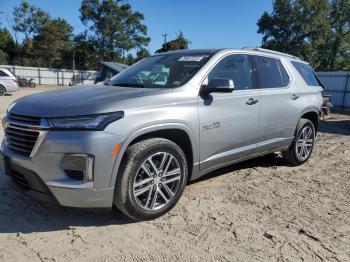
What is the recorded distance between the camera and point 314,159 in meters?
6.46

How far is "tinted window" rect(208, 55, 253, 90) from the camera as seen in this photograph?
4.29 metres

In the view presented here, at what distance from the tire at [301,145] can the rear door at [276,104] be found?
0.66 ft

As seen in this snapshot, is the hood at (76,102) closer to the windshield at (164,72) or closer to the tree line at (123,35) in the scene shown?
the windshield at (164,72)

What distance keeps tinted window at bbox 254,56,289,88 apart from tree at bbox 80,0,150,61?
167 ft

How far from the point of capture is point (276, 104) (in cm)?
501

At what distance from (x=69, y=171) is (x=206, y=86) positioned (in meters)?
1.73

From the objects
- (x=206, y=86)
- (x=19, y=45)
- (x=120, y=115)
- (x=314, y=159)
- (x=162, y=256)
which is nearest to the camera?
(x=162, y=256)

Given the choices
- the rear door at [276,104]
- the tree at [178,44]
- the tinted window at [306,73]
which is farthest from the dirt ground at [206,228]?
the tree at [178,44]

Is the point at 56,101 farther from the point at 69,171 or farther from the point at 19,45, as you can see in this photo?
the point at 19,45

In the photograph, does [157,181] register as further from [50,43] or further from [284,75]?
[50,43]

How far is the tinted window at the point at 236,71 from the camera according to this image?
429 centimetres

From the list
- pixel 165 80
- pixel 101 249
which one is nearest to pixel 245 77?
pixel 165 80

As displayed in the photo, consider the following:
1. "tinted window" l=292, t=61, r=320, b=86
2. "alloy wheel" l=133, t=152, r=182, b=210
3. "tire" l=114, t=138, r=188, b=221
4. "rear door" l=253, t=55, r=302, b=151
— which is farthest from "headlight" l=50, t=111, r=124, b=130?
"tinted window" l=292, t=61, r=320, b=86

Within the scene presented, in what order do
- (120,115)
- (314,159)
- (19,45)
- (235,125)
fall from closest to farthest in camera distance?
(120,115), (235,125), (314,159), (19,45)
